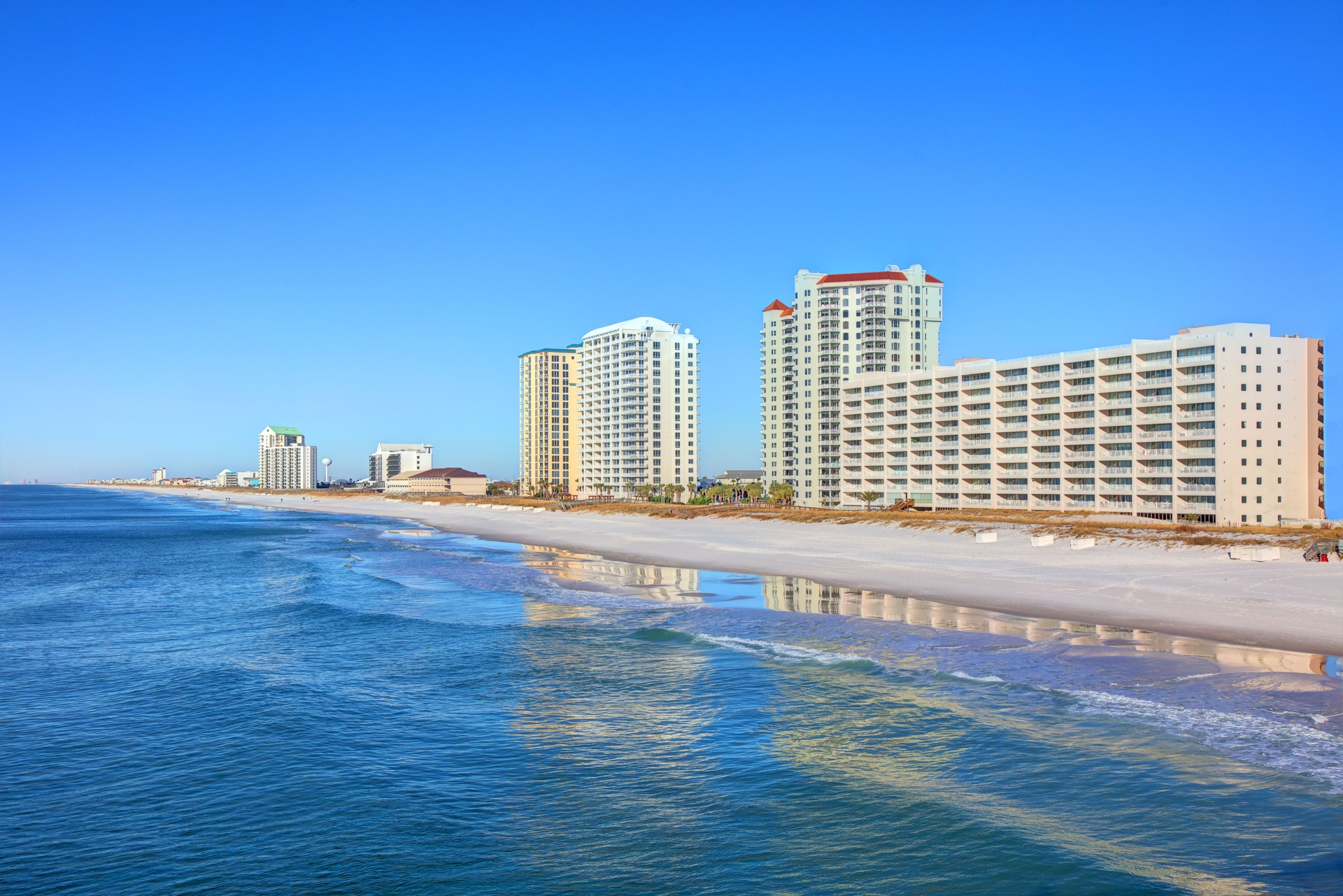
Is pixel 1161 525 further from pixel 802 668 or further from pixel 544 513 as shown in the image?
pixel 544 513

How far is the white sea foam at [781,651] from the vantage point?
84.4 feet

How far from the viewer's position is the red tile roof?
464 feet

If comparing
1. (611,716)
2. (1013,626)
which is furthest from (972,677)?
(611,716)

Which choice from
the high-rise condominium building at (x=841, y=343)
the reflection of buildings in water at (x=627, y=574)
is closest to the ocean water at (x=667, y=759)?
the reflection of buildings in water at (x=627, y=574)

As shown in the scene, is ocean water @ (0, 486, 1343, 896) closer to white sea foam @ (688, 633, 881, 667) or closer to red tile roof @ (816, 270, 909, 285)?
white sea foam @ (688, 633, 881, 667)

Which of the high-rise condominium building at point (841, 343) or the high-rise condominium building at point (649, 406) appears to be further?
the high-rise condominium building at point (649, 406)

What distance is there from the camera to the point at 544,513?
452 ft

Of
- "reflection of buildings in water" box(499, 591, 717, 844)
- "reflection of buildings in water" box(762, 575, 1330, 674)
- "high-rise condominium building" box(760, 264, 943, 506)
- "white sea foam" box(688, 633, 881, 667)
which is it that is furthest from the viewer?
"high-rise condominium building" box(760, 264, 943, 506)

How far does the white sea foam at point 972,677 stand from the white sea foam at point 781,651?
2.25m

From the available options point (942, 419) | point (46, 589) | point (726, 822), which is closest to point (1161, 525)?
point (942, 419)

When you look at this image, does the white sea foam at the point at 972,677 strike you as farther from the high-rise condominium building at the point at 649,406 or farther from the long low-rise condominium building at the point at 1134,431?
the high-rise condominium building at the point at 649,406

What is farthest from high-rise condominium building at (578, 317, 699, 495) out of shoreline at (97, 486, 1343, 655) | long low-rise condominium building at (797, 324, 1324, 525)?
shoreline at (97, 486, 1343, 655)

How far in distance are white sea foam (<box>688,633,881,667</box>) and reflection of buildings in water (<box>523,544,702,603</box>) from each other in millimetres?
9783

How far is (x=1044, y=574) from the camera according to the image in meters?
42.8
